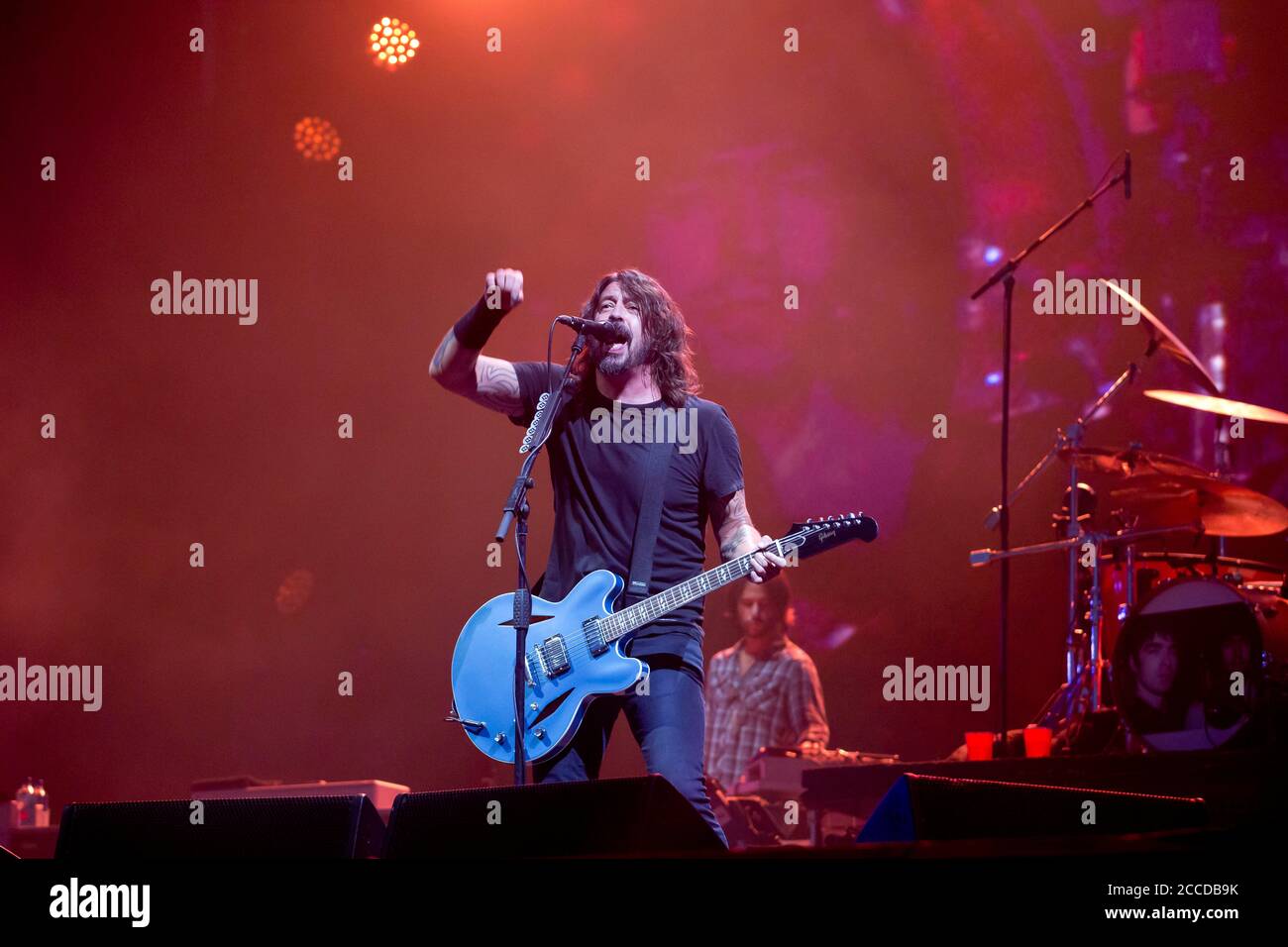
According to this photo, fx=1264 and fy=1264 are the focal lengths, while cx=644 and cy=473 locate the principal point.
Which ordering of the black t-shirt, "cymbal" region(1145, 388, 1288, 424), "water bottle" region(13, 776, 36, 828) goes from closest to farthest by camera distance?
1. the black t-shirt
2. "cymbal" region(1145, 388, 1288, 424)
3. "water bottle" region(13, 776, 36, 828)

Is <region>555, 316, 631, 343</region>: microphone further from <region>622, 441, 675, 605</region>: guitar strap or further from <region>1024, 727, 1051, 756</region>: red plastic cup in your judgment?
<region>1024, 727, 1051, 756</region>: red plastic cup

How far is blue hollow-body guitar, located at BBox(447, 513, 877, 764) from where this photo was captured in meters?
3.26

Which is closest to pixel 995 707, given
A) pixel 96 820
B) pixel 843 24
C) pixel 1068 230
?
pixel 1068 230

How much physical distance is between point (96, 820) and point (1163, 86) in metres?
7.23

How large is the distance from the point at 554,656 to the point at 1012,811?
6.20 ft

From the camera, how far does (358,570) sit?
23.8 ft

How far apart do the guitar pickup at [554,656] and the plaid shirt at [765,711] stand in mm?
3598

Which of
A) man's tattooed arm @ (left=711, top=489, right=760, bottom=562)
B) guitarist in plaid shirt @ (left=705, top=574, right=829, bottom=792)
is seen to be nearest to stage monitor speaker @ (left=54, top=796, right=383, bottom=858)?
man's tattooed arm @ (left=711, top=489, right=760, bottom=562)

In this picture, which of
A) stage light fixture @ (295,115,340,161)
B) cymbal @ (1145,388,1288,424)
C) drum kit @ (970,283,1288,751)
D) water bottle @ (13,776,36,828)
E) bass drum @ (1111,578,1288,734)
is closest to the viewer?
bass drum @ (1111,578,1288,734)

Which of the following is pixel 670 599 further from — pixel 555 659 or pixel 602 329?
pixel 602 329

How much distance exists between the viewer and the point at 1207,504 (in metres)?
5.35

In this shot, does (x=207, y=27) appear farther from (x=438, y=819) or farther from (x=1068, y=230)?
(x=438, y=819)

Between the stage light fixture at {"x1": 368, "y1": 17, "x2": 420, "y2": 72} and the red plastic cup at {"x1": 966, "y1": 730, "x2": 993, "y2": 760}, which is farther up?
the stage light fixture at {"x1": 368, "y1": 17, "x2": 420, "y2": 72}

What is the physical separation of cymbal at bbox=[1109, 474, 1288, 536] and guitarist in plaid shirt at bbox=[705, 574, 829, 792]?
2.01m
